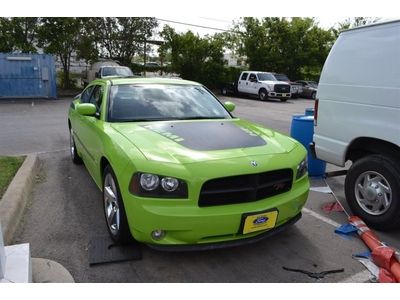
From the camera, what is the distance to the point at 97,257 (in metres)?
3.28

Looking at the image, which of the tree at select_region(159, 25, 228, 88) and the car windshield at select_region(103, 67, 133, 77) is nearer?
the car windshield at select_region(103, 67, 133, 77)

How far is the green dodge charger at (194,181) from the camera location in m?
2.89

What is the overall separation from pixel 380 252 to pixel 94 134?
10.2 ft

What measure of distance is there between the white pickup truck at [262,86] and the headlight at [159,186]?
19.5 m

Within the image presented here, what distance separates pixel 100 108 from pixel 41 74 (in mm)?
15940

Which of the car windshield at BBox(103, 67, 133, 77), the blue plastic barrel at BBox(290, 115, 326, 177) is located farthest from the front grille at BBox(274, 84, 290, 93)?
the blue plastic barrel at BBox(290, 115, 326, 177)

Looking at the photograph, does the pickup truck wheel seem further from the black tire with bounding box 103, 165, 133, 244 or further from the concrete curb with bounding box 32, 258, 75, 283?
the concrete curb with bounding box 32, 258, 75, 283

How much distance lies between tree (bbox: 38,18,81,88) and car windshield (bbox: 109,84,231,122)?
1782 cm

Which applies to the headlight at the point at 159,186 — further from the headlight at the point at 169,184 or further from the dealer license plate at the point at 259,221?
the dealer license plate at the point at 259,221

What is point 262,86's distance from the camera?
72.4 ft

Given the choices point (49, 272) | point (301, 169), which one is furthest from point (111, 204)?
point (301, 169)

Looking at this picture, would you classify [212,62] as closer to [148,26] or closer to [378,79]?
[148,26]

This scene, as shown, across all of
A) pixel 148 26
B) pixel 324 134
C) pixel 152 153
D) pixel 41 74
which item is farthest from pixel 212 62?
pixel 152 153

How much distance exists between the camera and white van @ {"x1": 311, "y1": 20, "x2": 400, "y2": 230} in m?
3.72
